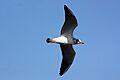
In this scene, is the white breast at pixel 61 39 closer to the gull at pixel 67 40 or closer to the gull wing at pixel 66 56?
the gull at pixel 67 40

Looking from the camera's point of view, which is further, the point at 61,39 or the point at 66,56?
the point at 66,56

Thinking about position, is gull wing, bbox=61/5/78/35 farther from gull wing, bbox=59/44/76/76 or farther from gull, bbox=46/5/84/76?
gull wing, bbox=59/44/76/76

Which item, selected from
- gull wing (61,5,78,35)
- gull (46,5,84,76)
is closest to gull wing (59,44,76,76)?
gull (46,5,84,76)

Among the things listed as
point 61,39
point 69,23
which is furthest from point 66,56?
point 69,23

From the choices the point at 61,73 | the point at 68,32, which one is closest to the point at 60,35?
the point at 68,32

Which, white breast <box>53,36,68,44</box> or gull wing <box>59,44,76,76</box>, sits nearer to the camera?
white breast <box>53,36,68,44</box>

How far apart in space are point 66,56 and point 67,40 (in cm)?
194

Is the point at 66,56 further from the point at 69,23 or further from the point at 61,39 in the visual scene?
the point at 69,23

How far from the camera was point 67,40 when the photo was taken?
110 feet

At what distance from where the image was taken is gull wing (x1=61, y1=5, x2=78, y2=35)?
3260cm

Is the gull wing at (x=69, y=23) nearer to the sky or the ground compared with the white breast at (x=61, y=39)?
nearer to the sky

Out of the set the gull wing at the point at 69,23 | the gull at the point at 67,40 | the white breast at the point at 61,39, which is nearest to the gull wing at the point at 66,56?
the gull at the point at 67,40

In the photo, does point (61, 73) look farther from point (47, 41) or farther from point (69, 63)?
point (47, 41)

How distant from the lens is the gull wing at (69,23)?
107 feet
